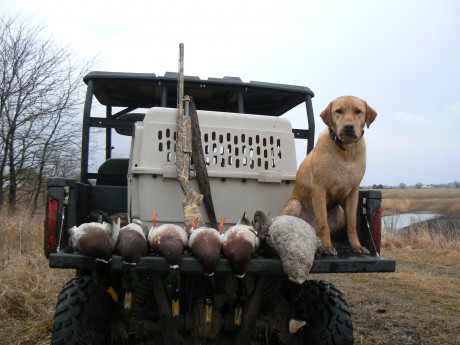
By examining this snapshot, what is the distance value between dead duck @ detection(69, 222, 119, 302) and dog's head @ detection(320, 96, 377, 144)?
168 centimetres

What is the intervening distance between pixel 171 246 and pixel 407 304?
14.3 ft

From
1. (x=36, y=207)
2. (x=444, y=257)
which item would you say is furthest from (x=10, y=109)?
(x=444, y=257)

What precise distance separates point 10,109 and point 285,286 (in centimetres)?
1406

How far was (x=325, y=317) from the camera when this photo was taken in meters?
3.12

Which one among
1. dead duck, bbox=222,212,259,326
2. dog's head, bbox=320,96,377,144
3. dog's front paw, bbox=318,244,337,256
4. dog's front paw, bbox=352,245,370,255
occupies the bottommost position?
dog's front paw, bbox=352,245,370,255

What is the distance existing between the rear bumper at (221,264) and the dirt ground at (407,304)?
175 cm

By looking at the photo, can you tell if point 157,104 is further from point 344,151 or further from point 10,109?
point 10,109

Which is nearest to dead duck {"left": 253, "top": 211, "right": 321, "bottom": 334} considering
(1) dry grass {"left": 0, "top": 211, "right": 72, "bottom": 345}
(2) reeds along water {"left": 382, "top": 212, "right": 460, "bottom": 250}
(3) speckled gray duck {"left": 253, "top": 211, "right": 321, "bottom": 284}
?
(3) speckled gray duck {"left": 253, "top": 211, "right": 321, "bottom": 284}

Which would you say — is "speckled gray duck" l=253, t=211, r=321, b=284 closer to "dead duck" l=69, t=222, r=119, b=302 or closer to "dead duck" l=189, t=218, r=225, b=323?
"dead duck" l=189, t=218, r=225, b=323

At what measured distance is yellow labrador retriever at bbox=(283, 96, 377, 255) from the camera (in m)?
3.26

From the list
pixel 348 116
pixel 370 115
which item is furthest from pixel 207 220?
pixel 370 115

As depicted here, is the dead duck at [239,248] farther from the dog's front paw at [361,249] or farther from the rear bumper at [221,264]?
the dog's front paw at [361,249]

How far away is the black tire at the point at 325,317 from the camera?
304cm

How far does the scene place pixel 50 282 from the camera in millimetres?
5852
